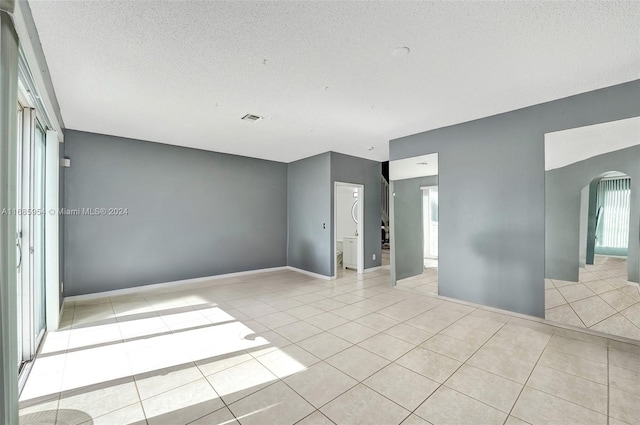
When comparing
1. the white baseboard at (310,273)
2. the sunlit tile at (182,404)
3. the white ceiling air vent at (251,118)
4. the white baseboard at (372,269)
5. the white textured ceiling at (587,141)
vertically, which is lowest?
the white baseboard at (310,273)

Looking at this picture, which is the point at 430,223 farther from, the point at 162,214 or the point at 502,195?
the point at 162,214

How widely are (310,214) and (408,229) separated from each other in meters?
2.24

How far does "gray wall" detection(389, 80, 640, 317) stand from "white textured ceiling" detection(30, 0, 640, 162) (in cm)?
22

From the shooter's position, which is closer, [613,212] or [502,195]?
[613,212]

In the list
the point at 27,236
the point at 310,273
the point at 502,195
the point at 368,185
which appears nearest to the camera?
the point at 27,236

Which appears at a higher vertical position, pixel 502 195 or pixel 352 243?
pixel 502 195

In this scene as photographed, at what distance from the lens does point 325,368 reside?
240cm

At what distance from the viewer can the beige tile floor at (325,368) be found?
6.09ft

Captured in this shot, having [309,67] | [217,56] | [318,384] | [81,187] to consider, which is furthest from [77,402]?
[81,187]

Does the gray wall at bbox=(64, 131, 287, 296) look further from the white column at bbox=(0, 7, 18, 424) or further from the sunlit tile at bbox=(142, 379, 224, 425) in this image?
the white column at bbox=(0, 7, 18, 424)

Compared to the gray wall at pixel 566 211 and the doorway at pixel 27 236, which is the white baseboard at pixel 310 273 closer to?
the gray wall at pixel 566 211

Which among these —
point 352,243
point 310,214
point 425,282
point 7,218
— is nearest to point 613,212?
point 425,282

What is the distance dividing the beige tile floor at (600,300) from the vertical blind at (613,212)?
0.21 meters

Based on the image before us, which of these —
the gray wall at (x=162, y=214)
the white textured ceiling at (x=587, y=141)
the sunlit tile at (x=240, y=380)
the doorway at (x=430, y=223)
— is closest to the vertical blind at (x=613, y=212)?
the white textured ceiling at (x=587, y=141)
